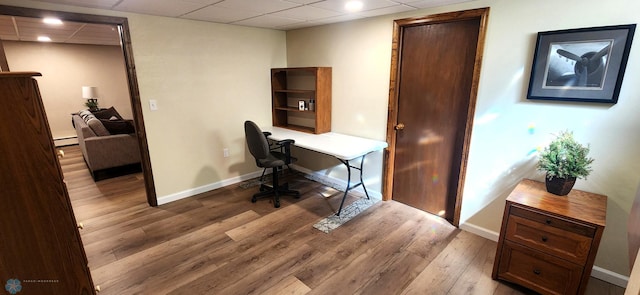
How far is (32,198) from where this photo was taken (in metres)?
1.18

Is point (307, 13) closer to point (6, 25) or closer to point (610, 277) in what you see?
point (610, 277)

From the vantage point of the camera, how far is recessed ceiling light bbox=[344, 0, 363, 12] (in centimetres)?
242

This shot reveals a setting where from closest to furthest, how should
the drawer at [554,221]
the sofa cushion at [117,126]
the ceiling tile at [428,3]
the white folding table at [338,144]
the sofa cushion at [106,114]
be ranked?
the drawer at [554,221]
the ceiling tile at [428,3]
the white folding table at [338,144]
the sofa cushion at [117,126]
the sofa cushion at [106,114]

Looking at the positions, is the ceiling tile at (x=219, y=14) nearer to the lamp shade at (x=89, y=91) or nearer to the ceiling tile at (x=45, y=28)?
the ceiling tile at (x=45, y=28)

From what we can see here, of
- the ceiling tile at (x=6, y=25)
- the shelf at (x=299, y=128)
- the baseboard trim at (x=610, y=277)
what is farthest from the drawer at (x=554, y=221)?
the ceiling tile at (x=6, y=25)

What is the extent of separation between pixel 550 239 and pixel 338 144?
75.8 inches

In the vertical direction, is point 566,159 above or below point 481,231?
above

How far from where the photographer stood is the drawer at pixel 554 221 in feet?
5.52

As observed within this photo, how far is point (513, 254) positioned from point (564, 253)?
11.1 inches

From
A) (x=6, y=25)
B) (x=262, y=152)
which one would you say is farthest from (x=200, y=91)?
(x=6, y=25)

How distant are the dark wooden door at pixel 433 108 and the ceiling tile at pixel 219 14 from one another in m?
1.59

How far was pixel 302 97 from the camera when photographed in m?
4.03

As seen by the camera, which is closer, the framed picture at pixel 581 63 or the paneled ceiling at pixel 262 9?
the framed picture at pixel 581 63

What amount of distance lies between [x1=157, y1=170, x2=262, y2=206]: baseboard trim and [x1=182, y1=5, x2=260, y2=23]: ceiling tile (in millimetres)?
1997
